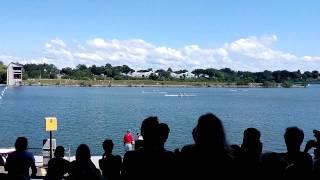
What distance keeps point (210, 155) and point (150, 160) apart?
70 centimetres

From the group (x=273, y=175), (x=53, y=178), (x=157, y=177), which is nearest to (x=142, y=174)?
(x=157, y=177)

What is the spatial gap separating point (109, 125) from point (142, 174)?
54768 mm

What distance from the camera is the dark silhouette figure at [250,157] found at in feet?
17.6

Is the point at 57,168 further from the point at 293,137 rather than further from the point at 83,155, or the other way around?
the point at 293,137

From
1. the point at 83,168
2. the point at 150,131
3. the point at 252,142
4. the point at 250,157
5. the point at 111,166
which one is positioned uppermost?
the point at 150,131

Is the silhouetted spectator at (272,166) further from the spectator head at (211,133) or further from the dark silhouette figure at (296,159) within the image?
the spectator head at (211,133)

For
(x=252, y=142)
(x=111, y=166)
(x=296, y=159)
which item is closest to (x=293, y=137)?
(x=296, y=159)

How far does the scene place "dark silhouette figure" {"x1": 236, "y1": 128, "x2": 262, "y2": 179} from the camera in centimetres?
537

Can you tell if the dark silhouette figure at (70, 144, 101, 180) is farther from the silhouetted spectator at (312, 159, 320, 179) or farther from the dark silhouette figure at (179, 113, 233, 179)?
the silhouetted spectator at (312, 159, 320, 179)

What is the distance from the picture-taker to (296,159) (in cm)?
587

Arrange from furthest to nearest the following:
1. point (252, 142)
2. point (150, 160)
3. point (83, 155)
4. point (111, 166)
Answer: point (111, 166) < point (83, 155) < point (252, 142) < point (150, 160)

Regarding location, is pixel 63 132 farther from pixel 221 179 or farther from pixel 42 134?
pixel 221 179

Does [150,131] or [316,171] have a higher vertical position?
[150,131]

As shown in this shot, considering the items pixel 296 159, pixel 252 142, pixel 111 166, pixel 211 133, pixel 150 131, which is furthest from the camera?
pixel 111 166
